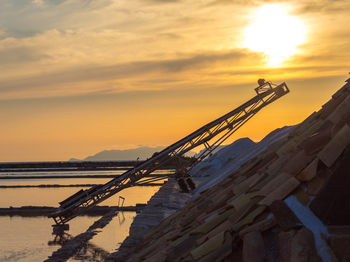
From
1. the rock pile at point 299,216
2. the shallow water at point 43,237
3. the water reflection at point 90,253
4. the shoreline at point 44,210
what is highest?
the shoreline at point 44,210

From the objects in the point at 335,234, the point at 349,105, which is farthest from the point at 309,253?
the point at 349,105

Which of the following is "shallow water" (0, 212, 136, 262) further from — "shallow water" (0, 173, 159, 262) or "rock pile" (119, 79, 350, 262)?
"rock pile" (119, 79, 350, 262)

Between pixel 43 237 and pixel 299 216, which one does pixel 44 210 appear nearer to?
pixel 43 237

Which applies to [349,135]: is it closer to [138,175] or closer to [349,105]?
[349,105]

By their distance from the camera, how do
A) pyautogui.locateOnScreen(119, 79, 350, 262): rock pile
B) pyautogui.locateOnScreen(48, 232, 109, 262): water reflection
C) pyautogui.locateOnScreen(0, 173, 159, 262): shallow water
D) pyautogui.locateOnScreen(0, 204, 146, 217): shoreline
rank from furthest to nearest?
1. pyautogui.locateOnScreen(0, 204, 146, 217): shoreline
2. pyautogui.locateOnScreen(0, 173, 159, 262): shallow water
3. pyautogui.locateOnScreen(48, 232, 109, 262): water reflection
4. pyautogui.locateOnScreen(119, 79, 350, 262): rock pile

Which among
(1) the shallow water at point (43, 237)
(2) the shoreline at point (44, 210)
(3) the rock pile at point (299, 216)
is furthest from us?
(2) the shoreline at point (44, 210)

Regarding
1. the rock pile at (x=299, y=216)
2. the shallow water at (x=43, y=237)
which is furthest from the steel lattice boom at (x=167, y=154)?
the rock pile at (x=299, y=216)

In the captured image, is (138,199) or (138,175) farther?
(138,199)

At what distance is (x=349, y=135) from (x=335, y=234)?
0.93 metres

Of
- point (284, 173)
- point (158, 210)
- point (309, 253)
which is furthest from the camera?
point (158, 210)

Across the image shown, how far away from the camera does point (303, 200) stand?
461 centimetres

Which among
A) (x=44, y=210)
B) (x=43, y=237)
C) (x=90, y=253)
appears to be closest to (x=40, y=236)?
(x=43, y=237)

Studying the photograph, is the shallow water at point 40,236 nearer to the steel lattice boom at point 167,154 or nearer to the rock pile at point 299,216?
the steel lattice boom at point 167,154

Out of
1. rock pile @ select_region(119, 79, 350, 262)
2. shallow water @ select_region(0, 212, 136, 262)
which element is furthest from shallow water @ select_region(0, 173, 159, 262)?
rock pile @ select_region(119, 79, 350, 262)
